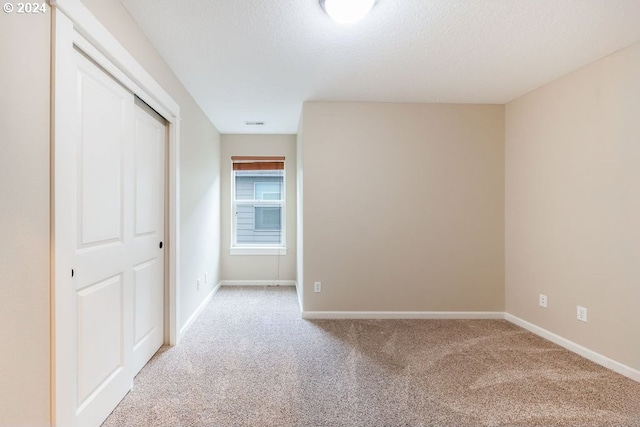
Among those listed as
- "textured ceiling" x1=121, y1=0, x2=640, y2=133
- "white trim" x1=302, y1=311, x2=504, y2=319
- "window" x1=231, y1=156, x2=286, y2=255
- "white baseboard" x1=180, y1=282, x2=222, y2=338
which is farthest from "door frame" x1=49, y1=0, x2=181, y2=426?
"window" x1=231, y1=156, x2=286, y2=255

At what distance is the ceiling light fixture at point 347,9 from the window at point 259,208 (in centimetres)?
352

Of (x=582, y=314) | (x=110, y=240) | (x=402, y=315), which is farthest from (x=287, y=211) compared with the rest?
(x=582, y=314)

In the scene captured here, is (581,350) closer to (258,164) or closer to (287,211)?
(287,211)

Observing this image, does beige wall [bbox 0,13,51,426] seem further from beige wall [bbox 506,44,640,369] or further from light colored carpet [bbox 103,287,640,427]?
beige wall [bbox 506,44,640,369]

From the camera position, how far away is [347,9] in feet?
6.25

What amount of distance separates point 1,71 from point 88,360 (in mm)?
1405

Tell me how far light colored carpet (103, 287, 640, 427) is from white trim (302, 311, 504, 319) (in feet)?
0.96

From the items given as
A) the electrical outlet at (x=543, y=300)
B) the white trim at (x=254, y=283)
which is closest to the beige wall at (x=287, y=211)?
the white trim at (x=254, y=283)

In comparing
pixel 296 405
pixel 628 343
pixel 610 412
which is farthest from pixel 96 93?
pixel 628 343

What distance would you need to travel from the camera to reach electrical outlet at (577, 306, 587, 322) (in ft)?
8.90

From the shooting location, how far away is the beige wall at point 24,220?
45.1 inches

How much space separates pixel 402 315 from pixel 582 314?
1623 millimetres

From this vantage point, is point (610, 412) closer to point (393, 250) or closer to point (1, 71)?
point (393, 250)

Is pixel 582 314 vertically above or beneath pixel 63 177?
beneath
